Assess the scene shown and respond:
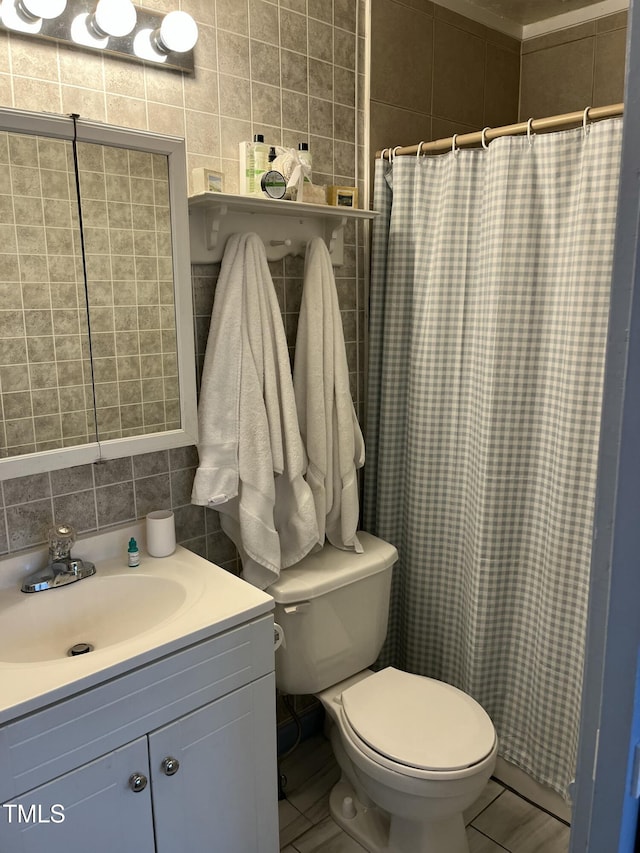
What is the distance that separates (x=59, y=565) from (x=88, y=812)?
1.76 ft

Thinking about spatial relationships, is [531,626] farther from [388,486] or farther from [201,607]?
[201,607]

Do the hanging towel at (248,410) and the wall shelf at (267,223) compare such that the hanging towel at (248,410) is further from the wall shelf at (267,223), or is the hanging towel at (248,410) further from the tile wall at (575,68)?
the tile wall at (575,68)

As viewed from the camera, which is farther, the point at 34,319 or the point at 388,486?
the point at 388,486

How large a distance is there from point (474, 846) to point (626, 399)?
5.61 ft

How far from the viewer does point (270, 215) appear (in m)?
1.89

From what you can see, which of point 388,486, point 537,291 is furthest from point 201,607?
point 537,291

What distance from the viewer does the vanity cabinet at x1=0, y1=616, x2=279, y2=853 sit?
1204mm

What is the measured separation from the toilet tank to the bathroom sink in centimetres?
35

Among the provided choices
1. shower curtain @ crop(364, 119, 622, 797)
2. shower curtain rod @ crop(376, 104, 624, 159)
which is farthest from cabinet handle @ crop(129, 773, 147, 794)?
shower curtain rod @ crop(376, 104, 624, 159)

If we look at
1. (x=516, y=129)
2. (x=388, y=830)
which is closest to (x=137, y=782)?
(x=388, y=830)

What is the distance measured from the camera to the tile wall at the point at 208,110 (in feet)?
5.06

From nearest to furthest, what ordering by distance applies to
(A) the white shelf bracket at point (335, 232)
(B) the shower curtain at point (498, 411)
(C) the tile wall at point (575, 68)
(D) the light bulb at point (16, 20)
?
(D) the light bulb at point (16, 20) < (B) the shower curtain at point (498, 411) < (A) the white shelf bracket at point (335, 232) < (C) the tile wall at point (575, 68)

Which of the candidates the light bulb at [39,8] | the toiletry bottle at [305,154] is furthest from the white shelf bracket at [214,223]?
the light bulb at [39,8]

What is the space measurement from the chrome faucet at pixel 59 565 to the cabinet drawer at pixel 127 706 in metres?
0.39
